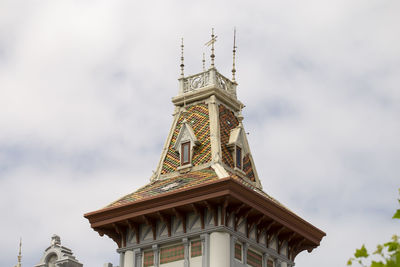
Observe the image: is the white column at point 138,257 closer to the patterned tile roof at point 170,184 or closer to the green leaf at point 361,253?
the patterned tile roof at point 170,184

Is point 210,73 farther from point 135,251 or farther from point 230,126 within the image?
point 135,251

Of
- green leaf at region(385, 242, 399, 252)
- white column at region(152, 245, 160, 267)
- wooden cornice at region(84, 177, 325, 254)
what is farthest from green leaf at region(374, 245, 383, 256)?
white column at region(152, 245, 160, 267)

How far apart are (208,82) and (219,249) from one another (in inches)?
397

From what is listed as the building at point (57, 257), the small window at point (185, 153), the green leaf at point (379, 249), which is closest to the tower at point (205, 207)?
the small window at point (185, 153)

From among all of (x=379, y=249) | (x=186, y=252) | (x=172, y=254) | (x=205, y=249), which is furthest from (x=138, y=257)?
(x=379, y=249)

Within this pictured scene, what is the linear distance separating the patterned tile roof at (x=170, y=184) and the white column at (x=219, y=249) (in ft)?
8.11

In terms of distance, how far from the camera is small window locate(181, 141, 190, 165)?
1538 inches

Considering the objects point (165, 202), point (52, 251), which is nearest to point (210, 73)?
point (165, 202)

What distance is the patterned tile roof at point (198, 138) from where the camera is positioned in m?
38.8

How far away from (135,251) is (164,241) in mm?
1714

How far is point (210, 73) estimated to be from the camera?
41.2m

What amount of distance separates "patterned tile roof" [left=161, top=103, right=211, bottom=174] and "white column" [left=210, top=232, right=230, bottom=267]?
469cm

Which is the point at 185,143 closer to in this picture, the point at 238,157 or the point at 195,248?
the point at 238,157

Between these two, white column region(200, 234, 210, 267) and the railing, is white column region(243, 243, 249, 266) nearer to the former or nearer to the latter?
white column region(200, 234, 210, 267)
